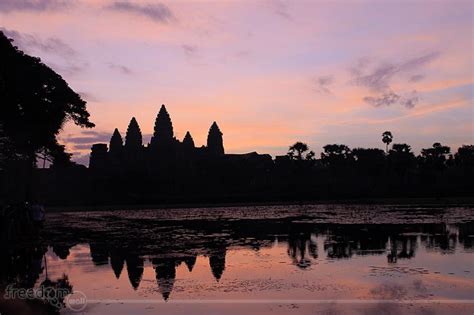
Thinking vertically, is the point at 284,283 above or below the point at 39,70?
below

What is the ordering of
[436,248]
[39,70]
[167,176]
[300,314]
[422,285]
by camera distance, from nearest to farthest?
[300,314], [422,285], [436,248], [39,70], [167,176]

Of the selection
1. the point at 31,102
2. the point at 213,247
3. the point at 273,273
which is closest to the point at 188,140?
the point at 31,102

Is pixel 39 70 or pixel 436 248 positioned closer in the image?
pixel 436 248

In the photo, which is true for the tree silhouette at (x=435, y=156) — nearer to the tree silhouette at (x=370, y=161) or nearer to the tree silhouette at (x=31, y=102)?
the tree silhouette at (x=370, y=161)

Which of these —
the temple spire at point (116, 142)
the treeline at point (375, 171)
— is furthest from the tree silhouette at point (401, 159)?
the temple spire at point (116, 142)

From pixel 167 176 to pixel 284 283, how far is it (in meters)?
84.8

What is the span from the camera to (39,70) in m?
30.8

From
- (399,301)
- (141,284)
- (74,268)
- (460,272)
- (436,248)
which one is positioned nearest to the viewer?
(399,301)

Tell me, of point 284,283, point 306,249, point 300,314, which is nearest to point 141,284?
point 284,283

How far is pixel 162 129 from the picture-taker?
405 feet

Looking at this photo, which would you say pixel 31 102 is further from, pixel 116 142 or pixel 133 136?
pixel 116 142

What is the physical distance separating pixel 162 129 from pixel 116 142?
49.7ft

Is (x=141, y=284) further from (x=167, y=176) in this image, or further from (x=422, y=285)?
(x=167, y=176)

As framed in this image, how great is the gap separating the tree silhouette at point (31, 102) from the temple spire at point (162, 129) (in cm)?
8790
